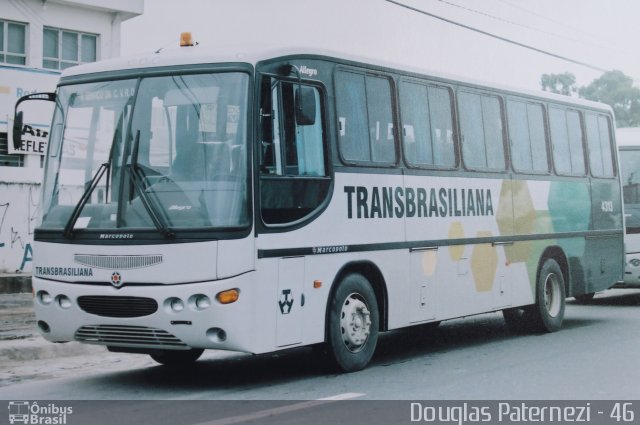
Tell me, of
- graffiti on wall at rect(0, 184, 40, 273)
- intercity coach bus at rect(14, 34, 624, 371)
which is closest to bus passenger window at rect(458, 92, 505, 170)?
intercity coach bus at rect(14, 34, 624, 371)

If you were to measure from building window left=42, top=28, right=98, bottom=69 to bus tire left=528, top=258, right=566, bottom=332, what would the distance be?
16954 millimetres

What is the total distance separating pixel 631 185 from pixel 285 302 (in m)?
12.5

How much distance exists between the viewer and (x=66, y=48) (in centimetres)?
2828

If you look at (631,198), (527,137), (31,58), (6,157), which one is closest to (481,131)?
(527,137)

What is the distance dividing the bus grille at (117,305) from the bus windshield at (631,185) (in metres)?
12.6

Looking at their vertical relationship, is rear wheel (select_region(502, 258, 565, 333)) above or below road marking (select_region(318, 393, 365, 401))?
above

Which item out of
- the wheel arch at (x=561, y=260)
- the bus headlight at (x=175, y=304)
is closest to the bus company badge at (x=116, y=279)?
the bus headlight at (x=175, y=304)

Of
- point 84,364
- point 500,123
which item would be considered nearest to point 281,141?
point 84,364

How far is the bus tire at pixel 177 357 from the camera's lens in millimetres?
11195

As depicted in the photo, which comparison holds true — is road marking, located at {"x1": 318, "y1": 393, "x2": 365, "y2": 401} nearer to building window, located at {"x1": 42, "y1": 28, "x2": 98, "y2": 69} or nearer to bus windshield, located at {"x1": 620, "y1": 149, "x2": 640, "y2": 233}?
bus windshield, located at {"x1": 620, "y1": 149, "x2": 640, "y2": 233}

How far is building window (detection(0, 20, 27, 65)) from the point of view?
88.8 feet

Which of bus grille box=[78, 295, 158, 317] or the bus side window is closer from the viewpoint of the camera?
bus grille box=[78, 295, 158, 317]

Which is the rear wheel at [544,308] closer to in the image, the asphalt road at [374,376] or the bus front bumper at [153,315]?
the asphalt road at [374,376]

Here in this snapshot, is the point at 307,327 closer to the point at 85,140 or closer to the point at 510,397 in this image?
the point at 510,397
